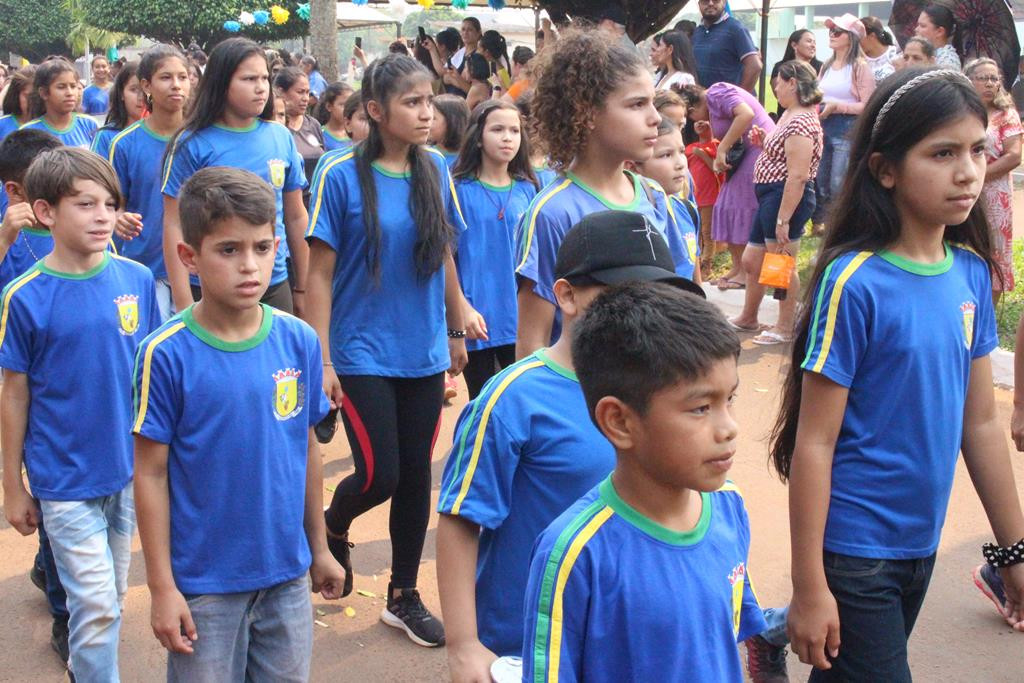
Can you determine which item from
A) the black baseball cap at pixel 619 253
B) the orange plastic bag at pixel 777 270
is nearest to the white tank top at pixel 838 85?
the orange plastic bag at pixel 777 270

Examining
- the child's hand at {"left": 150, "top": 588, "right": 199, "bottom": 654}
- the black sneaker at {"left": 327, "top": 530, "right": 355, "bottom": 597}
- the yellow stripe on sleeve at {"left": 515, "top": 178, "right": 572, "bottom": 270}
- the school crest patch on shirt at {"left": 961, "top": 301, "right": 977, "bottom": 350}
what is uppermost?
the yellow stripe on sleeve at {"left": 515, "top": 178, "right": 572, "bottom": 270}

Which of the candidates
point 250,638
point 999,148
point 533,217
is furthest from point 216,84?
point 999,148

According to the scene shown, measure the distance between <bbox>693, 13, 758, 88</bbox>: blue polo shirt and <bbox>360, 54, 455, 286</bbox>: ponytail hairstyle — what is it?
A: 26.3 feet

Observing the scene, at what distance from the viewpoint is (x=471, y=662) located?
8.00 ft

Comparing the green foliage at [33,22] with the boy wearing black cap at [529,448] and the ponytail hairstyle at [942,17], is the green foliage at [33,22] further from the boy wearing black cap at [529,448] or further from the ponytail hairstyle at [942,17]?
the boy wearing black cap at [529,448]

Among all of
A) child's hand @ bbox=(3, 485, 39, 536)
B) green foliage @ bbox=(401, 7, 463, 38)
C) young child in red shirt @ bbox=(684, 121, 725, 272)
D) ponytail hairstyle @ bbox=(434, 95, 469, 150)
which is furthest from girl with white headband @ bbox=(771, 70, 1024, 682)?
green foliage @ bbox=(401, 7, 463, 38)

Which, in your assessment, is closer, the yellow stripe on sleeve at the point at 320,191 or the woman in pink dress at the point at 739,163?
the yellow stripe on sleeve at the point at 320,191

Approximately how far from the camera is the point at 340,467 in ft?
21.1

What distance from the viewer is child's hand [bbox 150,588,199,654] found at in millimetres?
2939

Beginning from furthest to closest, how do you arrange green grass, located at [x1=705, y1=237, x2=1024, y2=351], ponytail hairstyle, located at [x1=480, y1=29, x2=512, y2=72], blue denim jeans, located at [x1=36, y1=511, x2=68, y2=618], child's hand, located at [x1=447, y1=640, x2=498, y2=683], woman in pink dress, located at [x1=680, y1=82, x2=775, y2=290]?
1. ponytail hairstyle, located at [x1=480, y1=29, x2=512, y2=72]
2. woman in pink dress, located at [x1=680, y1=82, x2=775, y2=290]
3. green grass, located at [x1=705, y1=237, x2=1024, y2=351]
4. blue denim jeans, located at [x1=36, y1=511, x2=68, y2=618]
5. child's hand, located at [x1=447, y1=640, x2=498, y2=683]

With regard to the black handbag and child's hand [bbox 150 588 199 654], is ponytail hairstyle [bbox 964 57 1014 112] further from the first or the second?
child's hand [bbox 150 588 199 654]

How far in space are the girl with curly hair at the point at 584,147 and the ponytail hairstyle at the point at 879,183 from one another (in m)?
0.56

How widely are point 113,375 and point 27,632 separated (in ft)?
4.28

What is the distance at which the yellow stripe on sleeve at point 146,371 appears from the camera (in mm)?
2990
